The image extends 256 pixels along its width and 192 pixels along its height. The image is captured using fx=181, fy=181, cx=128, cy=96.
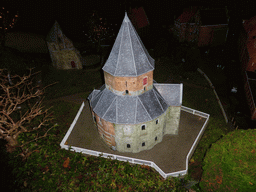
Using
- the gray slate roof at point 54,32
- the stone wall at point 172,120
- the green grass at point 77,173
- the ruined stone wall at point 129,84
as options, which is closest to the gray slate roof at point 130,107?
the ruined stone wall at point 129,84

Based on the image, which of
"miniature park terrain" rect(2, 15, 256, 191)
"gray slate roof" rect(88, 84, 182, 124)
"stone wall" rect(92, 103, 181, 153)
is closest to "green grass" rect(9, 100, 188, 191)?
"miniature park terrain" rect(2, 15, 256, 191)

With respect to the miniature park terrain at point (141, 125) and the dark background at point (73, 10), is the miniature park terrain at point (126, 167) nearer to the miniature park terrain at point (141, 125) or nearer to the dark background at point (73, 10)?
the miniature park terrain at point (141, 125)

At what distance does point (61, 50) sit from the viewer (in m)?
39.4

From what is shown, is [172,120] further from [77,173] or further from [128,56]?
[77,173]

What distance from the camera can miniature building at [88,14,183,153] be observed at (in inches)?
792

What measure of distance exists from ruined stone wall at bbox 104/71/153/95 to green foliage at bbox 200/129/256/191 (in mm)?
10872

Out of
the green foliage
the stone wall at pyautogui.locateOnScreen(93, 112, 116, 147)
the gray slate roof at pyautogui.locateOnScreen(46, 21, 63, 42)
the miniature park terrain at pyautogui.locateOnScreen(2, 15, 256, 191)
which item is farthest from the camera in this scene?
the gray slate roof at pyautogui.locateOnScreen(46, 21, 63, 42)

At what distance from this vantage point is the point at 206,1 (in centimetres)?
5681

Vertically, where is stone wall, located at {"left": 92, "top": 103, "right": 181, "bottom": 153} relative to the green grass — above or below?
above

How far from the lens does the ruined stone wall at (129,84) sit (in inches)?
833

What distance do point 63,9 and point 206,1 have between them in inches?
1743

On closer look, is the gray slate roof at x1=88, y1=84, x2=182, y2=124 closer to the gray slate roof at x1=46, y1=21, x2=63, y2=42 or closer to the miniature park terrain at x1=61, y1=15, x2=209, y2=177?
the miniature park terrain at x1=61, y1=15, x2=209, y2=177

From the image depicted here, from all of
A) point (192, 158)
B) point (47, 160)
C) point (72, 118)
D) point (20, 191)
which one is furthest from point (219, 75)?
point (20, 191)

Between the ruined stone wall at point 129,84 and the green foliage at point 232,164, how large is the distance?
428 inches
